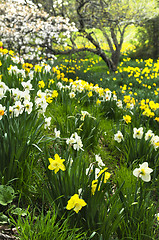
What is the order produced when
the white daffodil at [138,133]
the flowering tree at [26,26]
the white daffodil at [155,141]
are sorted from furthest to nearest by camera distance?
1. the flowering tree at [26,26]
2. the white daffodil at [138,133]
3. the white daffodil at [155,141]

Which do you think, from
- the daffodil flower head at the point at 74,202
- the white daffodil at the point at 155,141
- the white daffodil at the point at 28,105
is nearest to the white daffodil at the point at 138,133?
the white daffodil at the point at 155,141

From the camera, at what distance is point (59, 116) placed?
114 inches

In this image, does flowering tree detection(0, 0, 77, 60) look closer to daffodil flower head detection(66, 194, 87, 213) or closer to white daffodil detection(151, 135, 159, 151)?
white daffodil detection(151, 135, 159, 151)

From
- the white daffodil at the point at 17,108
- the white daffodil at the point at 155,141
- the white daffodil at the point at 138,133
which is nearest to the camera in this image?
the white daffodil at the point at 17,108

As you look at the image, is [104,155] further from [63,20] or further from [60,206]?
[63,20]

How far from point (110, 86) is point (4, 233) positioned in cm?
605

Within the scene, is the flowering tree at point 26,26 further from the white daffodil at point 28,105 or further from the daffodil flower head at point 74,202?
the daffodil flower head at point 74,202

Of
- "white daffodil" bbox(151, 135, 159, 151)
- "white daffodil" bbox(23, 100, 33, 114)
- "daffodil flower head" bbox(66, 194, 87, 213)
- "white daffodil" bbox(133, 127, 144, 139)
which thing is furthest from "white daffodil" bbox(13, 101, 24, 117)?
"white daffodil" bbox(151, 135, 159, 151)

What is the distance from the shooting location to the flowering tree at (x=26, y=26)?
25.0ft

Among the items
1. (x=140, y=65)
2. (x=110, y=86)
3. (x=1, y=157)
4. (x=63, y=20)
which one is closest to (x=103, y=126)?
(x=1, y=157)

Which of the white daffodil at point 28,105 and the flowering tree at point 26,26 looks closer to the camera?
the white daffodil at point 28,105

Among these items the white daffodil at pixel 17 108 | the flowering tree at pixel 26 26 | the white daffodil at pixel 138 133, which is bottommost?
the white daffodil at pixel 138 133

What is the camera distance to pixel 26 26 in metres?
7.57

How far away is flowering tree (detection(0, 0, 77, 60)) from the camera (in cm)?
763
